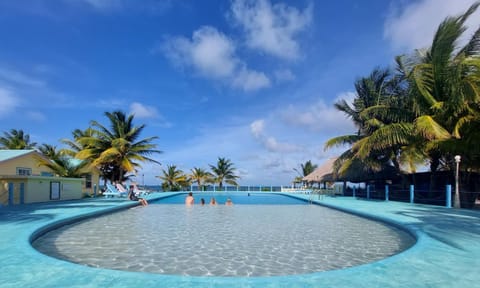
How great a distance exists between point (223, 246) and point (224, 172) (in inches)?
1173

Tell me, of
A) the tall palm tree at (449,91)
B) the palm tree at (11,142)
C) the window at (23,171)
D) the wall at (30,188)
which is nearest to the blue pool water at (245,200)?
the wall at (30,188)

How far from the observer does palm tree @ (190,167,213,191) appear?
118 feet

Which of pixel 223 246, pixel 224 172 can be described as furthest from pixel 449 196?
pixel 224 172

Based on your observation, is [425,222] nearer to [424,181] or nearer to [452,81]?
[452,81]

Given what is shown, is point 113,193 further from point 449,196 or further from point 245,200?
point 449,196

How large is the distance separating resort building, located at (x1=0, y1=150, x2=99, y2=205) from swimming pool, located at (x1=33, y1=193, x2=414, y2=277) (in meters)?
5.36

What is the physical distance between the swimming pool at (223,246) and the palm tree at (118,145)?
39.0 ft

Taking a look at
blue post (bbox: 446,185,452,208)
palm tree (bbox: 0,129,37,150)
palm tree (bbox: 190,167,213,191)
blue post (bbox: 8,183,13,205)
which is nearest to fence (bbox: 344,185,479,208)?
blue post (bbox: 446,185,452,208)

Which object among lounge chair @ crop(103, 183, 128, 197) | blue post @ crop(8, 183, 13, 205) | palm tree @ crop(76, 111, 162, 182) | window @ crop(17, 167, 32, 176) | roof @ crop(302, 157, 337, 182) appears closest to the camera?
blue post @ crop(8, 183, 13, 205)

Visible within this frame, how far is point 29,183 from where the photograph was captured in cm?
1341

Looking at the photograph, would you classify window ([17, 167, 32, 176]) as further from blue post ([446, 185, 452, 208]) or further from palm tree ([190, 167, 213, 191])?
blue post ([446, 185, 452, 208])

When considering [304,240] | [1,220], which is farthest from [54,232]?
[304,240]

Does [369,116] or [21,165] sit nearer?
[21,165]

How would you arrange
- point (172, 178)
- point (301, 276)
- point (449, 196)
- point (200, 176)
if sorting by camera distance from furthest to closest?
point (200, 176), point (172, 178), point (449, 196), point (301, 276)
